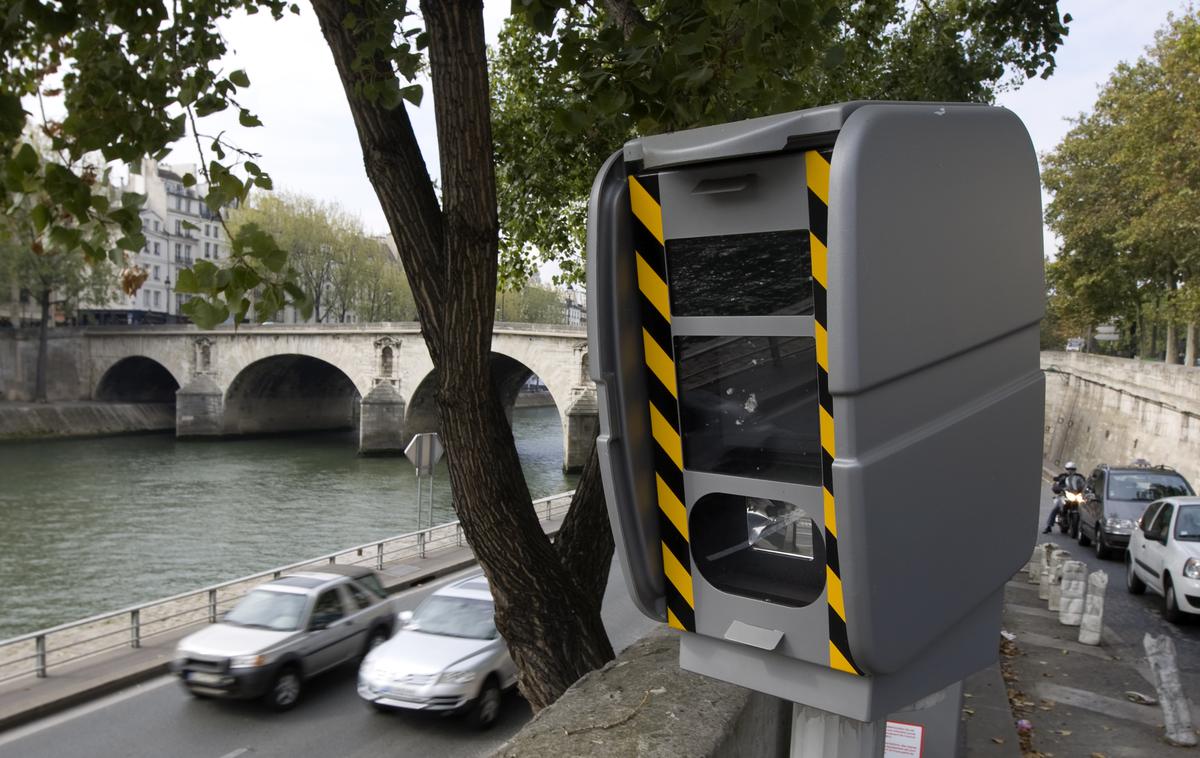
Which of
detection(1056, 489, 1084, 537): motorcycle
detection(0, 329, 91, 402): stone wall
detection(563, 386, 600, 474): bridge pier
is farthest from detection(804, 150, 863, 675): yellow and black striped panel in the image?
detection(0, 329, 91, 402): stone wall

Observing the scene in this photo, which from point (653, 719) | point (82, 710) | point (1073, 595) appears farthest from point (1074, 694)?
point (82, 710)

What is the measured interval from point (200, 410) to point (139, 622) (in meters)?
42.8

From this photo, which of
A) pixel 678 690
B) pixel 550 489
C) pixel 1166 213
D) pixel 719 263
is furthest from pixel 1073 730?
pixel 550 489

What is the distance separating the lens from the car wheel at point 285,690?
33.5 ft

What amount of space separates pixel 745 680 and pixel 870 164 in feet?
3.28

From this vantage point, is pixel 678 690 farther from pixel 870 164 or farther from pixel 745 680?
pixel 870 164

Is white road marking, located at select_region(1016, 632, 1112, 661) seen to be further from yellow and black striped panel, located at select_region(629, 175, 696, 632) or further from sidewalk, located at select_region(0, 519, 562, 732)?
sidewalk, located at select_region(0, 519, 562, 732)

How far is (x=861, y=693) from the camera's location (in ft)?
6.04

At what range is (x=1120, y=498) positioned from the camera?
1526 centimetres

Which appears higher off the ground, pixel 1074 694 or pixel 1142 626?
pixel 1074 694

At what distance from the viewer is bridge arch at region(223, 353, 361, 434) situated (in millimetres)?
53969

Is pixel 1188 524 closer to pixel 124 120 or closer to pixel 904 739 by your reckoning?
pixel 904 739

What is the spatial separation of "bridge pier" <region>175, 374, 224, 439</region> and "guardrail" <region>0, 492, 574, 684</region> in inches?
1437

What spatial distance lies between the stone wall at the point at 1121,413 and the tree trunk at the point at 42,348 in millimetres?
45422
